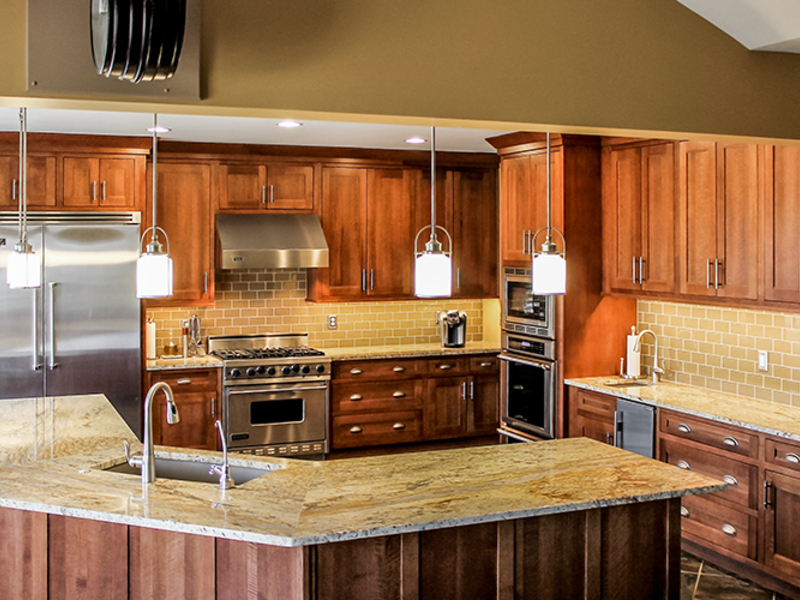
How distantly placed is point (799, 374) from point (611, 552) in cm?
212

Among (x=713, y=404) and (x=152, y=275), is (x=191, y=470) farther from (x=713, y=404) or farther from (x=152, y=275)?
(x=713, y=404)

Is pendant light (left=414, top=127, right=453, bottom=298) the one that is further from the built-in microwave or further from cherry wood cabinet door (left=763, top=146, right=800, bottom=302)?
the built-in microwave

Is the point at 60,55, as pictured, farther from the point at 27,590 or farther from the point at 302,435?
the point at 302,435

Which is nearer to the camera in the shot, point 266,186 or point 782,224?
point 782,224

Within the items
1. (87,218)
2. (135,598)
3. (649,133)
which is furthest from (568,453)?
(87,218)

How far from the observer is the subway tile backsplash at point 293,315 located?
Answer: 622 centimetres

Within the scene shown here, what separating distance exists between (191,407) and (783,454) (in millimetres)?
3796

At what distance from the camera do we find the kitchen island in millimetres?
2447

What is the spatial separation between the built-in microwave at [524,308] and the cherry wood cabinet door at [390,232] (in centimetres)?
95

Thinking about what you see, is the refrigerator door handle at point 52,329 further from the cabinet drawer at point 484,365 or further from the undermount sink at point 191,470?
the cabinet drawer at point 484,365

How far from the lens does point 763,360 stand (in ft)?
14.9

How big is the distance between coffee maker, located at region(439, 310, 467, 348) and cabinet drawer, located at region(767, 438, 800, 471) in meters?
2.94

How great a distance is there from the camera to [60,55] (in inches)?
79.7

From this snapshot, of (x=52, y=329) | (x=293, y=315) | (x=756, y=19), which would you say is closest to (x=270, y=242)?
(x=293, y=315)
